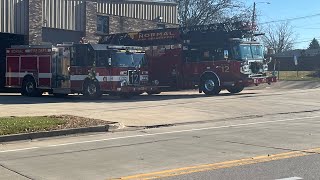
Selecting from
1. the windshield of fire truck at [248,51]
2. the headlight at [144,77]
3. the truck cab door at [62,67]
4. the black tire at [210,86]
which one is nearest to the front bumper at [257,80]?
the windshield of fire truck at [248,51]

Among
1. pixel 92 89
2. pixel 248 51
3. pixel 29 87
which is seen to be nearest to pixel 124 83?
pixel 92 89

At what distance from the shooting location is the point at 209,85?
27078mm

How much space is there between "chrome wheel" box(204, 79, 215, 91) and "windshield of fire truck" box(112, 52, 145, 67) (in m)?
3.87

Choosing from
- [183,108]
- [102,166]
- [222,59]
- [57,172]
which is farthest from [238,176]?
[222,59]

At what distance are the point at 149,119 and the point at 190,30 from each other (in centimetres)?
1246

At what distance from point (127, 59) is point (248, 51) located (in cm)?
665

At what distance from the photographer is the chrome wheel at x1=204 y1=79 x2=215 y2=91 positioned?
26.9m

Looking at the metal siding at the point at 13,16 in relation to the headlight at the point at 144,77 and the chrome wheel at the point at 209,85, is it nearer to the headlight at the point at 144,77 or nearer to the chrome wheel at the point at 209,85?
the headlight at the point at 144,77

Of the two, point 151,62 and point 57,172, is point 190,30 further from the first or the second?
point 57,172

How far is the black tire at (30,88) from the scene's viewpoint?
26672mm

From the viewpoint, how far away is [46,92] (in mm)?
27438

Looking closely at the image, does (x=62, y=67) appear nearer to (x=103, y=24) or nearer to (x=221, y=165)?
(x=103, y=24)

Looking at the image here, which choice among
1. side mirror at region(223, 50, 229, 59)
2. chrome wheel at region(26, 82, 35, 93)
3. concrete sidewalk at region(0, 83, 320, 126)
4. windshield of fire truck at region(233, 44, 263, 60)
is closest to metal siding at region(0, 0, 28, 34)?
chrome wheel at region(26, 82, 35, 93)

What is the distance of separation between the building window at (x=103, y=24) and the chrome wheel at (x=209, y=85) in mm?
11728
